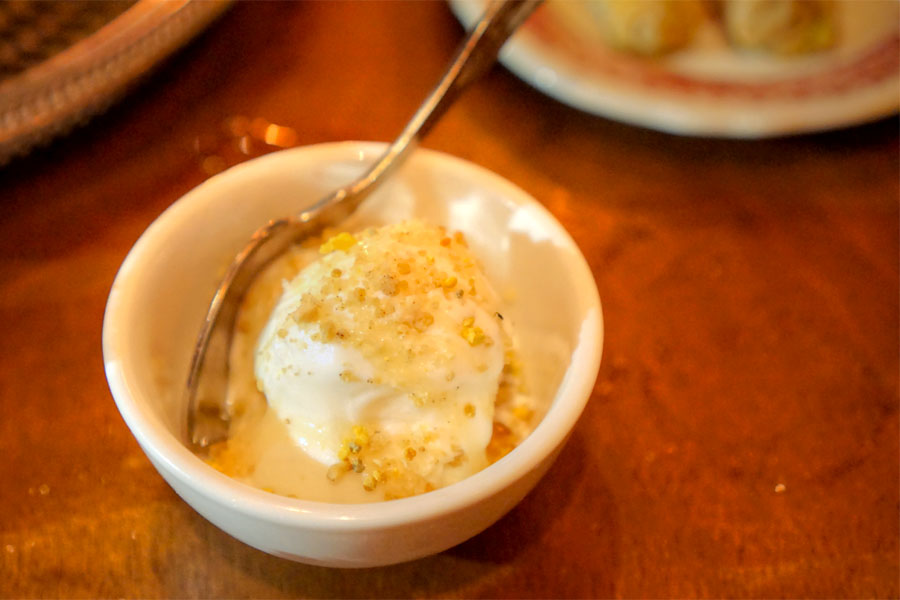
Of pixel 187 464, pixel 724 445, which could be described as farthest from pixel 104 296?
pixel 724 445

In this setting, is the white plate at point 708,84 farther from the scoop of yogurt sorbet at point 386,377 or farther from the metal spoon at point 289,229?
the scoop of yogurt sorbet at point 386,377

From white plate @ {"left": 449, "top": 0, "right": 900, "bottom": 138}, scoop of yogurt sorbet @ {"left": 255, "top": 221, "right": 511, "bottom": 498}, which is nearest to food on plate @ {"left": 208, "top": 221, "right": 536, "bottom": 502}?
scoop of yogurt sorbet @ {"left": 255, "top": 221, "right": 511, "bottom": 498}

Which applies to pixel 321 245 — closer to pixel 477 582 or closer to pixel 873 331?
pixel 477 582

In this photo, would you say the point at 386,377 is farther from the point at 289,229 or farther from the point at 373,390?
the point at 289,229

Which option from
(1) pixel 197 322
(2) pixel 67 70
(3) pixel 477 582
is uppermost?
(2) pixel 67 70

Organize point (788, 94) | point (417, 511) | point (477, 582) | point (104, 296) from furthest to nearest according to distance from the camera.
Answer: point (788, 94) → point (104, 296) → point (477, 582) → point (417, 511)

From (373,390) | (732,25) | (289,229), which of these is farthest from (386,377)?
(732,25)

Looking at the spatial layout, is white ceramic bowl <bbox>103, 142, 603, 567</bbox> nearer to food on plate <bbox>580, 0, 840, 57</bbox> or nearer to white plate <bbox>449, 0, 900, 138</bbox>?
white plate <bbox>449, 0, 900, 138</bbox>
